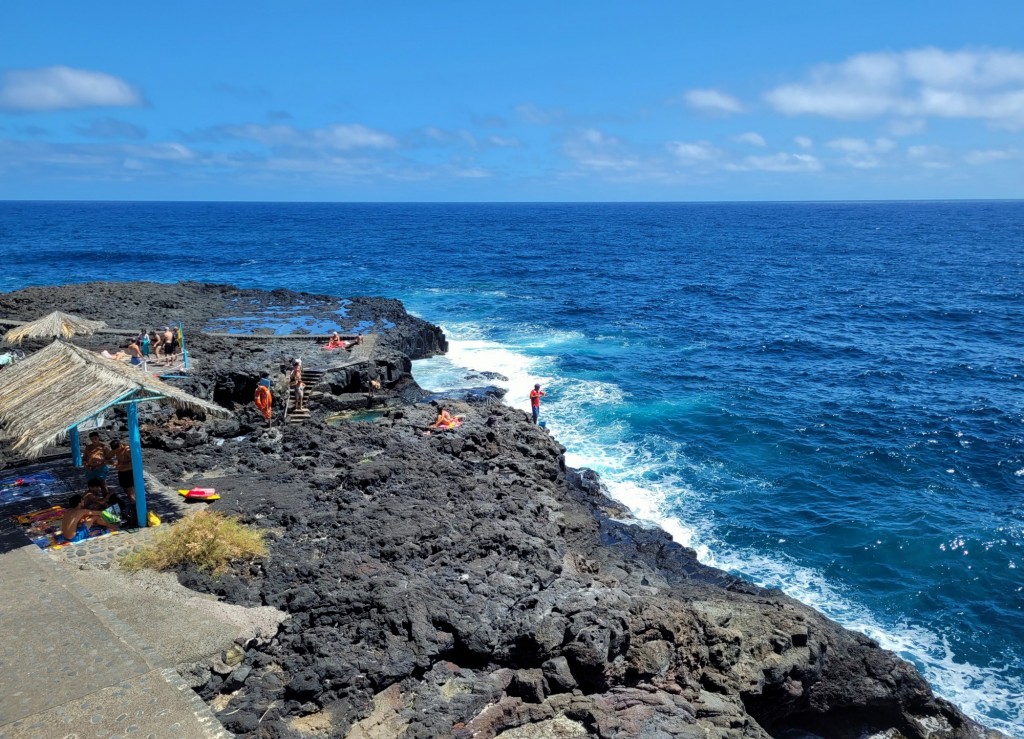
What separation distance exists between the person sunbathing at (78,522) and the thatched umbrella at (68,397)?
80 cm

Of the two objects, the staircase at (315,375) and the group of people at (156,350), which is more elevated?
the group of people at (156,350)

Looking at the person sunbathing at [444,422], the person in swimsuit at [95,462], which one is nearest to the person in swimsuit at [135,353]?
the person in swimsuit at [95,462]

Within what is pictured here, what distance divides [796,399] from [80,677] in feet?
103

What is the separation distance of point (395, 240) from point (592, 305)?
70.1 metres

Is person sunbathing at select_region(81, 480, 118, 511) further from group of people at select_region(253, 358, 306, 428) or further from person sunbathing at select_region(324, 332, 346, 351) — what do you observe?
person sunbathing at select_region(324, 332, 346, 351)

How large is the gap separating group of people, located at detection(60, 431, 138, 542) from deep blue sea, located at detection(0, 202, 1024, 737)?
15.0 metres

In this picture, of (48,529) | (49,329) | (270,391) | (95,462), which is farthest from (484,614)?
(49,329)

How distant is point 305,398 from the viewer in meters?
28.8

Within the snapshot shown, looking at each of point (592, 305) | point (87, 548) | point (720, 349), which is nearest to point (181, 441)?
point (87, 548)

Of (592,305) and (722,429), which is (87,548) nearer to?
(722,429)

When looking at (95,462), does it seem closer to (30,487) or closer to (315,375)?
(30,487)

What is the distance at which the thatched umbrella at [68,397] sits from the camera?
1433 cm

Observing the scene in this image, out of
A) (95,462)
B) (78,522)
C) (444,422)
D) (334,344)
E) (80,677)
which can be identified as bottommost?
(80,677)

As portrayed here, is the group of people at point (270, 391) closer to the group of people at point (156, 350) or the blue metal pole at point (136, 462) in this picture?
the group of people at point (156, 350)
